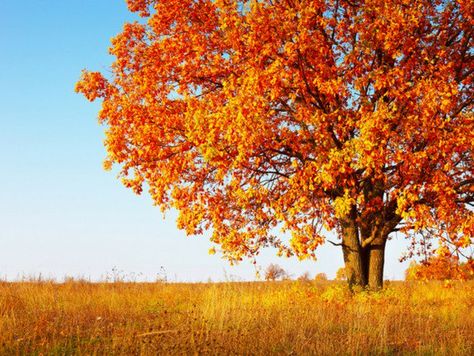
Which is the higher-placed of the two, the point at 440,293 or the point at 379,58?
the point at 379,58

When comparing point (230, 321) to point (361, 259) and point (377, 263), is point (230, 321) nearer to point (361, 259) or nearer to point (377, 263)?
point (361, 259)

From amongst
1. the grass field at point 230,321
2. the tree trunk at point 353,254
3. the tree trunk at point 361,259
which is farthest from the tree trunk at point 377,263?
the grass field at point 230,321

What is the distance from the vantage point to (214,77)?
1930cm

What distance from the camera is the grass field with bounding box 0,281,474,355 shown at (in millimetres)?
10391

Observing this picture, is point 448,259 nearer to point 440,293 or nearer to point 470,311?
point 470,311

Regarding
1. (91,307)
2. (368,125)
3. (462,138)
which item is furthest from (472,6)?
(91,307)

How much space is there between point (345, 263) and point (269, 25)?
9.50 m

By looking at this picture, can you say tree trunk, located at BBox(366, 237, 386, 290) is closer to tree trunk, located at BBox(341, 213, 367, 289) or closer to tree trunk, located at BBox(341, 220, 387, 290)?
tree trunk, located at BBox(341, 220, 387, 290)

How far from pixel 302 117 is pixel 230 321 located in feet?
24.0

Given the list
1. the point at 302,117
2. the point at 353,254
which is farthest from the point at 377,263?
the point at 302,117

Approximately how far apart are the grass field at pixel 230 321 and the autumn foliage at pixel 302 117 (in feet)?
6.82

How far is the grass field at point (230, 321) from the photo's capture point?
1039 cm

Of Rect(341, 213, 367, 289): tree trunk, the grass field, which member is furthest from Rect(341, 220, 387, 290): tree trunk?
the grass field

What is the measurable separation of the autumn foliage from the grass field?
208 cm
